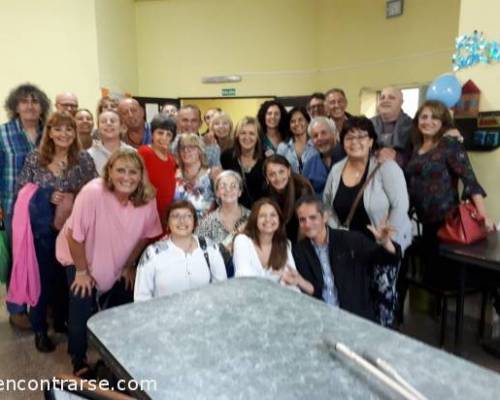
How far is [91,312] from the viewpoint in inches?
88.7

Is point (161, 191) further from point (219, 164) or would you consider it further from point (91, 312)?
point (91, 312)

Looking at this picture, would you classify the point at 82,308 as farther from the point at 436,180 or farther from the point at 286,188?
the point at 436,180

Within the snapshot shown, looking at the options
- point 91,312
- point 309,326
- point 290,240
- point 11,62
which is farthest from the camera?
point 11,62

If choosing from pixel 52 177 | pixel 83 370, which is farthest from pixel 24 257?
pixel 83 370

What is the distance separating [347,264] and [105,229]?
1213mm

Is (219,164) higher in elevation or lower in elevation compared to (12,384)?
higher

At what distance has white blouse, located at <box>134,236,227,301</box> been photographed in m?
1.99

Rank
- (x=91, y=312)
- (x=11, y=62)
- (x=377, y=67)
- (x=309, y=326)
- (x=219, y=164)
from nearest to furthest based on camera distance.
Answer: (x=309, y=326) < (x=91, y=312) < (x=219, y=164) < (x=11, y=62) < (x=377, y=67)

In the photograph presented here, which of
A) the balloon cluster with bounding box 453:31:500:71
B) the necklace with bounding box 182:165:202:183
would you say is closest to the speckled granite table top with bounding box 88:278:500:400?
the necklace with bounding box 182:165:202:183

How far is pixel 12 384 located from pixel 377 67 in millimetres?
5463

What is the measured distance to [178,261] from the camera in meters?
2.03

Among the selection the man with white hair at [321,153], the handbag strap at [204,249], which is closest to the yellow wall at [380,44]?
the man with white hair at [321,153]

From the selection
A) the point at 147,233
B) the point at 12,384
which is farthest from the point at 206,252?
the point at 12,384

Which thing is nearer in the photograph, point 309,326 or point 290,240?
point 309,326
